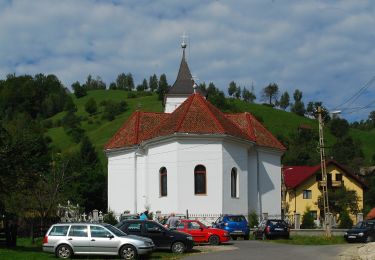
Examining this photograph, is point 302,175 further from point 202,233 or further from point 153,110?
point 153,110

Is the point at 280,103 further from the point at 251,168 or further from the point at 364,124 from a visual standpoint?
the point at 251,168


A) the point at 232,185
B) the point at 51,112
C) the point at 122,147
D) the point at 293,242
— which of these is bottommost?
the point at 293,242

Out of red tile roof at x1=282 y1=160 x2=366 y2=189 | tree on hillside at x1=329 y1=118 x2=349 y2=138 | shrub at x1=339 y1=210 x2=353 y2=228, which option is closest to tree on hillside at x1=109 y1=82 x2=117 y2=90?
tree on hillside at x1=329 y1=118 x2=349 y2=138

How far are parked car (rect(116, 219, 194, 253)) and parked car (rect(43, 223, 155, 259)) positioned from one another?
2.70 m

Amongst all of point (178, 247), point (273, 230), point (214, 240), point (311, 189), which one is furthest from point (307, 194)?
point (178, 247)

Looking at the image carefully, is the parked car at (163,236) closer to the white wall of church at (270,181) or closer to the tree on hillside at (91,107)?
the white wall of church at (270,181)

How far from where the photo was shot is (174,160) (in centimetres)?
4347

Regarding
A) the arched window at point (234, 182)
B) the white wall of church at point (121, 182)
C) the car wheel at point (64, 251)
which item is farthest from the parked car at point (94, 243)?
the white wall of church at point (121, 182)

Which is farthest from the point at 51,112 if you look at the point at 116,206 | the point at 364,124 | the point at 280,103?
the point at 116,206

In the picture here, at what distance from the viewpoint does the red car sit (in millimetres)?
30484

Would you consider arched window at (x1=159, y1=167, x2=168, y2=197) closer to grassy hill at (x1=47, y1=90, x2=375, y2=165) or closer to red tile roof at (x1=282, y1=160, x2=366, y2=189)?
red tile roof at (x1=282, y1=160, x2=366, y2=189)

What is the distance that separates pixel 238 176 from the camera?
147 feet

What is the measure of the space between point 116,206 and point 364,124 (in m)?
128

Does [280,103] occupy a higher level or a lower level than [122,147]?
higher
